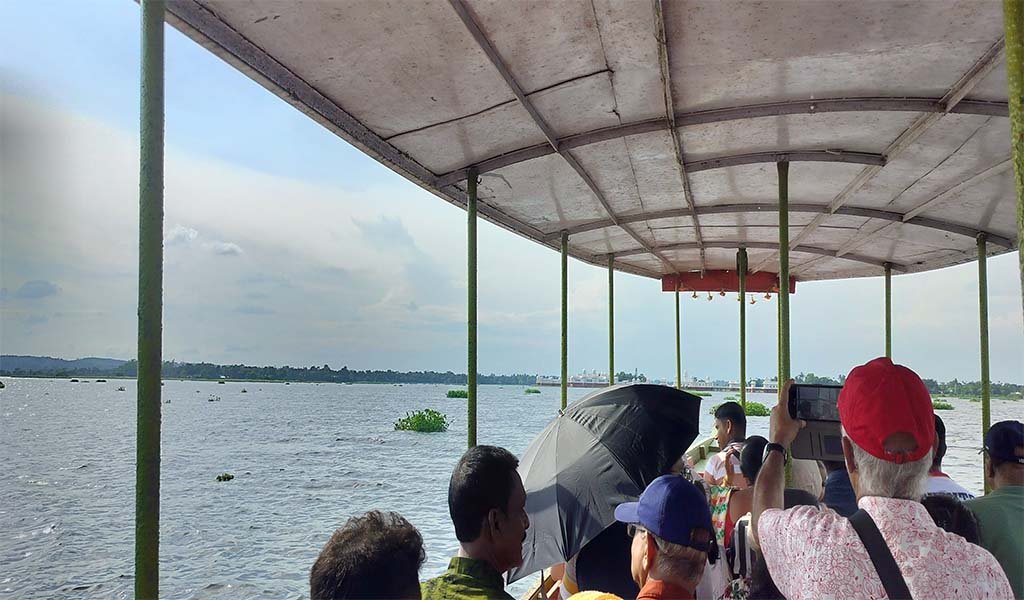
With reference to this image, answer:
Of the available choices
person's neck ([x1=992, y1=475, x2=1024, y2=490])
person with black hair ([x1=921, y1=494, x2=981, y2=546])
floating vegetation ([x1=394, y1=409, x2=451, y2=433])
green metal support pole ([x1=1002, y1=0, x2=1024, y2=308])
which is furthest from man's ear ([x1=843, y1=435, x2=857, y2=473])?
floating vegetation ([x1=394, y1=409, x2=451, y2=433])

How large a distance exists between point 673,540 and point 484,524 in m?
0.49

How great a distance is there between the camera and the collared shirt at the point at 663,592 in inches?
66.7

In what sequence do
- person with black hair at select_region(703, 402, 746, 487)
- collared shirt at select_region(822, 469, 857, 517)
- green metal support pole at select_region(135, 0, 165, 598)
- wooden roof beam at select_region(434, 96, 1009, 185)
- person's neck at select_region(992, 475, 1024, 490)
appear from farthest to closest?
person with black hair at select_region(703, 402, 746, 487) → wooden roof beam at select_region(434, 96, 1009, 185) → collared shirt at select_region(822, 469, 857, 517) → person's neck at select_region(992, 475, 1024, 490) → green metal support pole at select_region(135, 0, 165, 598)

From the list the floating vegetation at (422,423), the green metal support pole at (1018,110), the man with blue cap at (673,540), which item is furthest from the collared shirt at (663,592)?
the floating vegetation at (422,423)

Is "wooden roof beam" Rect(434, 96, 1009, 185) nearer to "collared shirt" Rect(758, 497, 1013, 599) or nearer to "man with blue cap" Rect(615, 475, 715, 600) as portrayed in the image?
"man with blue cap" Rect(615, 475, 715, 600)

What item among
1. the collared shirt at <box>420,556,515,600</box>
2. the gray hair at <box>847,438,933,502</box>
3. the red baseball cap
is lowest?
the collared shirt at <box>420,556,515,600</box>

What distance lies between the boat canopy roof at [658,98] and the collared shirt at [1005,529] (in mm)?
1746

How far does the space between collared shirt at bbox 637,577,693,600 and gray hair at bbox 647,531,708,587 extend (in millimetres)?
30

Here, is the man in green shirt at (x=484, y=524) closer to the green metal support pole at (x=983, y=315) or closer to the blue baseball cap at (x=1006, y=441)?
the blue baseball cap at (x=1006, y=441)

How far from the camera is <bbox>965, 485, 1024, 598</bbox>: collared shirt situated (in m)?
1.95

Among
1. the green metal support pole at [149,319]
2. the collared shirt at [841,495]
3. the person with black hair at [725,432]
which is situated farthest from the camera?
the person with black hair at [725,432]

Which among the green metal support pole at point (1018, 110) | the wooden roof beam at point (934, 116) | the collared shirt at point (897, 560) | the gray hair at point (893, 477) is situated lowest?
the collared shirt at point (897, 560)

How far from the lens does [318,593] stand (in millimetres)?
1402

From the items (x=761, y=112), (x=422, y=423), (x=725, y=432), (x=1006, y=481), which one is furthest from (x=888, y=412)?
(x=422, y=423)
